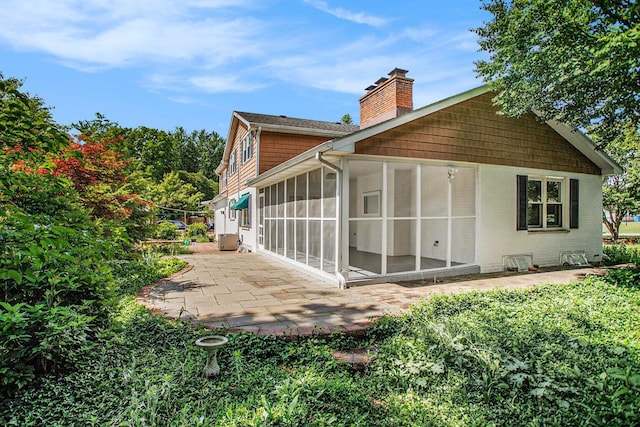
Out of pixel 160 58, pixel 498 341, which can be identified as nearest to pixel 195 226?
pixel 160 58

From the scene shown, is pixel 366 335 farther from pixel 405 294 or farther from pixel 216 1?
pixel 216 1

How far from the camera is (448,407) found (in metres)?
2.69

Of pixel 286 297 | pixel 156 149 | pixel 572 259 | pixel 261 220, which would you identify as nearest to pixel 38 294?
pixel 286 297

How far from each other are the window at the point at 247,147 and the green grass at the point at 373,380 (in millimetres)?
11004

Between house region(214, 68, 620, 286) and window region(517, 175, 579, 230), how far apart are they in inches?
Answer: 1.2

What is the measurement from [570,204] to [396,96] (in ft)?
20.5

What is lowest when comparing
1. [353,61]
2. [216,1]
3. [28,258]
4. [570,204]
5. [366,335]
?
[366,335]

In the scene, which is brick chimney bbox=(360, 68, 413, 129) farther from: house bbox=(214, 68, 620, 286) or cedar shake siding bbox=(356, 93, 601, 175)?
cedar shake siding bbox=(356, 93, 601, 175)

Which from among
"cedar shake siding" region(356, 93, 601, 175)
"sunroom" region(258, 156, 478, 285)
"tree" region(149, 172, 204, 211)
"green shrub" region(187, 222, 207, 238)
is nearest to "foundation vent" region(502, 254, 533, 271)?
"sunroom" region(258, 156, 478, 285)

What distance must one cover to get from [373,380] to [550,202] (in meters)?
9.72

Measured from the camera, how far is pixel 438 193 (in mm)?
10148

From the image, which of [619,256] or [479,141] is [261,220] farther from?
[619,256]

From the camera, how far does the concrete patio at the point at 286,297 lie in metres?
4.64

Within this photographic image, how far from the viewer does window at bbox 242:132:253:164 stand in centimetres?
1445
